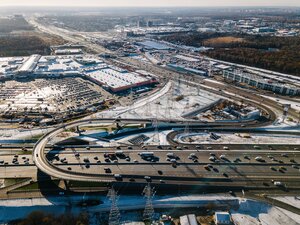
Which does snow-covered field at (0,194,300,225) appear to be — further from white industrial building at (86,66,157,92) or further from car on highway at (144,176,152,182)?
white industrial building at (86,66,157,92)

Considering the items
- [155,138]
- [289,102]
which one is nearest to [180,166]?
[155,138]

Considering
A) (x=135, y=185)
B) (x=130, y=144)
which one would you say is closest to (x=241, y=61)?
(x=130, y=144)

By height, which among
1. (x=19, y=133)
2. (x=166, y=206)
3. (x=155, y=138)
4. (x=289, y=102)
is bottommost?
(x=166, y=206)

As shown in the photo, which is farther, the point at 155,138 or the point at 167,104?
the point at 167,104

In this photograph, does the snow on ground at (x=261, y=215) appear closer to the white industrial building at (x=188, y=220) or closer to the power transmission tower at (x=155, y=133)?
the white industrial building at (x=188, y=220)

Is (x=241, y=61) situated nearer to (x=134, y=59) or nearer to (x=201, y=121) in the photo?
(x=134, y=59)

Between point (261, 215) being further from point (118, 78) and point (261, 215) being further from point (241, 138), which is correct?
point (118, 78)

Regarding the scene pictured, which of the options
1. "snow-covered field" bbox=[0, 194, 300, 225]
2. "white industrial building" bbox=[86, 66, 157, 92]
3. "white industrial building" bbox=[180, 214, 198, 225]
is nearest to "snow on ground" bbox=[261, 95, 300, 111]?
"white industrial building" bbox=[86, 66, 157, 92]
